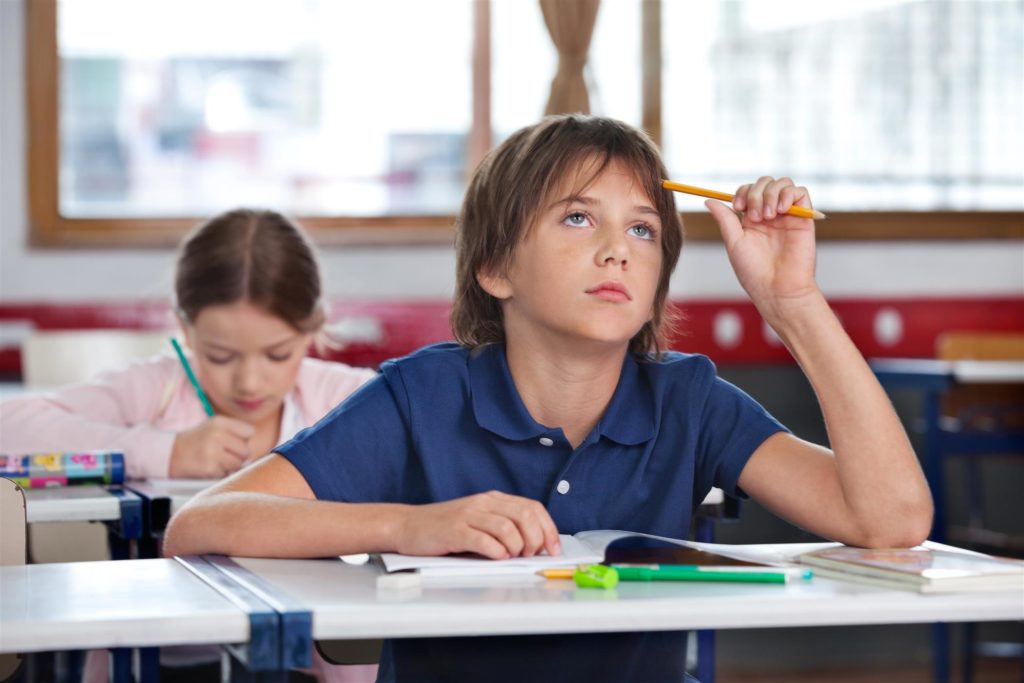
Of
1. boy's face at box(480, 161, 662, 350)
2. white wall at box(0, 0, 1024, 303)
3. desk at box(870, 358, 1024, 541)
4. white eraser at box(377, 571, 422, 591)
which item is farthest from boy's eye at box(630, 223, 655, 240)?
white wall at box(0, 0, 1024, 303)

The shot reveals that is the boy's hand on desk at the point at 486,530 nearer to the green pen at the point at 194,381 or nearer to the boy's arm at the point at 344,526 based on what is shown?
the boy's arm at the point at 344,526

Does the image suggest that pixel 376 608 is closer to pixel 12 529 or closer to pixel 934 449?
pixel 12 529

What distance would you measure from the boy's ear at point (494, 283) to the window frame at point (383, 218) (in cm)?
194

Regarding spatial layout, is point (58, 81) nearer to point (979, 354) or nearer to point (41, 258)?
point (41, 258)

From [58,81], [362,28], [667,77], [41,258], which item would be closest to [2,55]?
[58,81]

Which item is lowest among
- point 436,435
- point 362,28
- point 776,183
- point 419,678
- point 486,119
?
point 419,678

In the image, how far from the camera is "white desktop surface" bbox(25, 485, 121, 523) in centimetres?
154

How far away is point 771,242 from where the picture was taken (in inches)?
55.8

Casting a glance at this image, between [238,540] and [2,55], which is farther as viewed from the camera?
[2,55]

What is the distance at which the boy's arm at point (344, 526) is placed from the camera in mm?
1101

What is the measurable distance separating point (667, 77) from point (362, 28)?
943 mm

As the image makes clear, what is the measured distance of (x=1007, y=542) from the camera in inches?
144

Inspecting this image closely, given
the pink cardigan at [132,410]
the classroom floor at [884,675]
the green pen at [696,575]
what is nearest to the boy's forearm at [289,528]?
the green pen at [696,575]

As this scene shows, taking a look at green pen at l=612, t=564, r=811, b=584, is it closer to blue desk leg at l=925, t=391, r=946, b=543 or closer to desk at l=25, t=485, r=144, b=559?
desk at l=25, t=485, r=144, b=559
